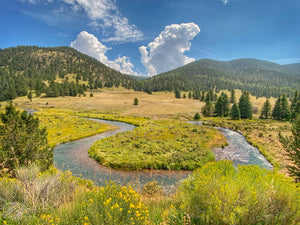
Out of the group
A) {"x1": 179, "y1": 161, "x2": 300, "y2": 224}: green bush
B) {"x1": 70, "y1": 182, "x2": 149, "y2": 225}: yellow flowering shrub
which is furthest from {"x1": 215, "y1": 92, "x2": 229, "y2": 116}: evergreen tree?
{"x1": 70, "y1": 182, "x2": 149, "y2": 225}: yellow flowering shrub

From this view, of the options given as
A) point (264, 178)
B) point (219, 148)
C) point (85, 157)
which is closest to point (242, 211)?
point (264, 178)

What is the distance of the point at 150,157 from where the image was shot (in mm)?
26109

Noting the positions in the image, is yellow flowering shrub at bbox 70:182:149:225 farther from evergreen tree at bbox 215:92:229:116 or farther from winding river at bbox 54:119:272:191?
evergreen tree at bbox 215:92:229:116

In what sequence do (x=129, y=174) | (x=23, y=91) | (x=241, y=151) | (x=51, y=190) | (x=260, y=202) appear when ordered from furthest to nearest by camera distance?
(x=23, y=91) < (x=241, y=151) < (x=129, y=174) < (x=51, y=190) < (x=260, y=202)

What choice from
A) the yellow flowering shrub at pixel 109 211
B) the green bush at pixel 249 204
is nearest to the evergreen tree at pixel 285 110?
the green bush at pixel 249 204

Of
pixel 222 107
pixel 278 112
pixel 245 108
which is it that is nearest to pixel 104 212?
pixel 245 108

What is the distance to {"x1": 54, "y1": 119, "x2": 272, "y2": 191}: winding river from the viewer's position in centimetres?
2050

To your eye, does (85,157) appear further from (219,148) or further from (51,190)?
(219,148)

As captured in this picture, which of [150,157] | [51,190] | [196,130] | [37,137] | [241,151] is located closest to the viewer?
[51,190]

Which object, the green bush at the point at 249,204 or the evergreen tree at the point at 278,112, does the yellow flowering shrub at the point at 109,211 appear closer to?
the green bush at the point at 249,204

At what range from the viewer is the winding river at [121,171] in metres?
20.5

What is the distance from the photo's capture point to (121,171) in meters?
22.9

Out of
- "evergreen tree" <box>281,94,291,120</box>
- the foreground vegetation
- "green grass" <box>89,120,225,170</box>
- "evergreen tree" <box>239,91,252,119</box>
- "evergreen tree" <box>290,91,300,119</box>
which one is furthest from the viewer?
"evergreen tree" <box>239,91,252,119</box>

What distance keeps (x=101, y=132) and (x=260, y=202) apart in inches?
1735
